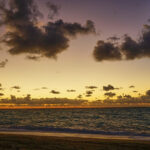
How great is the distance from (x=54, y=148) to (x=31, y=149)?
2.10m

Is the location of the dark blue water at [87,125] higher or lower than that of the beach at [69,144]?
lower

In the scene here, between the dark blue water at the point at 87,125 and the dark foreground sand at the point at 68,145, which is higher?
the dark foreground sand at the point at 68,145

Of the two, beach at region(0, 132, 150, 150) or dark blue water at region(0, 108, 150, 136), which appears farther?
dark blue water at region(0, 108, 150, 136)

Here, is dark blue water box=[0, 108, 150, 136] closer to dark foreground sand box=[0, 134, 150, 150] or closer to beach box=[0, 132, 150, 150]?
beach box=[0, 132, 150, 150]

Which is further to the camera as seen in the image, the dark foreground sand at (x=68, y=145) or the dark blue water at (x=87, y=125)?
the dark blue water at (x=87, y=125)

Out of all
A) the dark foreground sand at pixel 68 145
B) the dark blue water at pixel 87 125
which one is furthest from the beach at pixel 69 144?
the dark blue water at pixel 87 125

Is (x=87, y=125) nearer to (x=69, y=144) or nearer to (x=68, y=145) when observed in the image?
(x=69, y=144)

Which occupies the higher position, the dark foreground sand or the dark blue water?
the dark foreground sand

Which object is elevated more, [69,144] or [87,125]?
[69,144]

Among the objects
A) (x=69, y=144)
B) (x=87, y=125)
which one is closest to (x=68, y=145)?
(x=69, y=144)

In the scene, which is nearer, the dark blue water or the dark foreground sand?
the dark foreground sand

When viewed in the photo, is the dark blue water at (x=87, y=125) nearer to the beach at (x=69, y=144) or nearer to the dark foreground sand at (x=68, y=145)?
the beach at (x=69, y=144)

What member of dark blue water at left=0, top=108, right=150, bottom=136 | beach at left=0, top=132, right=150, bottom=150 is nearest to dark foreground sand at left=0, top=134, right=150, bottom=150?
beach at left=0, top=132, right=150, bottom=150

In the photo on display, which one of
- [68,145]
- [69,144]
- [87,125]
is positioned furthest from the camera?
[87,125]
